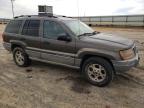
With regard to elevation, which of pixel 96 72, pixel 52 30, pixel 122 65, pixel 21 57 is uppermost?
pixel 52 30

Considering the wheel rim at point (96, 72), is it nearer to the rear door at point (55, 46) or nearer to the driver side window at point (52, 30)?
the rear door at point (55, 46)

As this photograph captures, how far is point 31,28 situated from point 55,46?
1348 millimetres

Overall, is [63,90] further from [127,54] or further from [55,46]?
[127,54]

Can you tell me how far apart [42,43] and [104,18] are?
2967 centimetres

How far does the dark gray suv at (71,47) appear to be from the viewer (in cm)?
512

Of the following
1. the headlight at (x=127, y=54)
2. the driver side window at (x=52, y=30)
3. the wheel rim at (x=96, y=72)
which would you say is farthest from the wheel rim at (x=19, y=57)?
the headlight at (x=127, y=54)

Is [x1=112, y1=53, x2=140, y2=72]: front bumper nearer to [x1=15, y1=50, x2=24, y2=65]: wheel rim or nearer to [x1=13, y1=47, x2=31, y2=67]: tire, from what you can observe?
[x1=13, y1=47, x2=31, y2=67]: tire

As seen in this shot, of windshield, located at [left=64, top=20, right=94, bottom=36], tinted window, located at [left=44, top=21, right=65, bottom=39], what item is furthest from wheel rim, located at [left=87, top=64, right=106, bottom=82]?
tinted window, located at [left=44, top=21, right=65, bottom=39]

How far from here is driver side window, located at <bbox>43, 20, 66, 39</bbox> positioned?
598cm

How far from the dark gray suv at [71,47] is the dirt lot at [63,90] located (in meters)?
0.44

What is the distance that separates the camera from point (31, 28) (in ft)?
22.3

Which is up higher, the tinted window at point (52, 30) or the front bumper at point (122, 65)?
the tinted window at point (52, 30)

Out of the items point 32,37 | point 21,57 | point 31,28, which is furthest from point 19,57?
point 31,28

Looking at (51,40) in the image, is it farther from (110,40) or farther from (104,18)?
(104,18)
